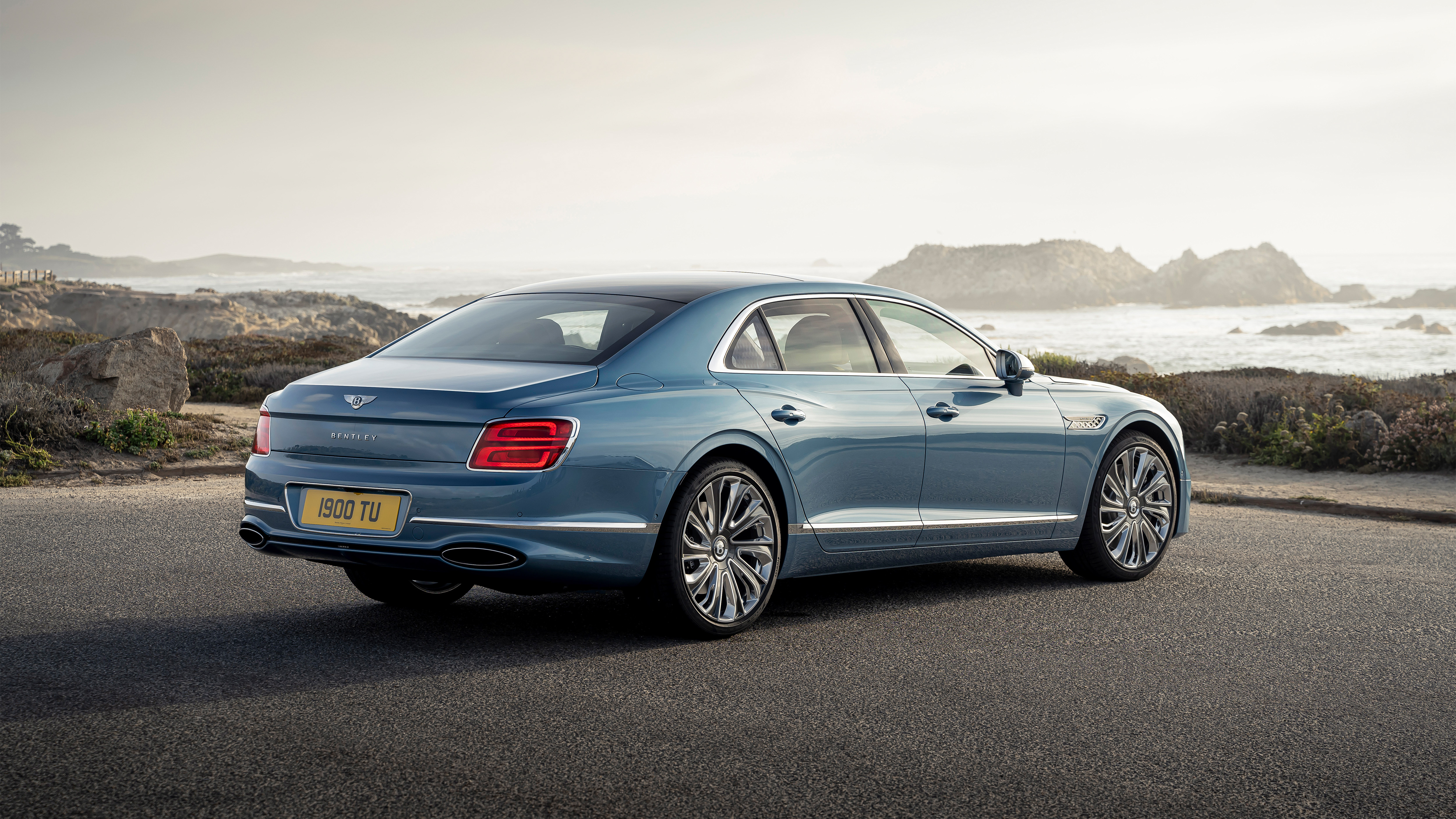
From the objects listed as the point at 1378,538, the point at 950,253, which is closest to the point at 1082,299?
the point at 950,253

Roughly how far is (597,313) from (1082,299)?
160 m

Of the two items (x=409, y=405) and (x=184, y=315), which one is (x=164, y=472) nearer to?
(x=409, y=405)

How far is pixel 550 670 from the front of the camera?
17.4 feet

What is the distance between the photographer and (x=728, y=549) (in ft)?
19.0

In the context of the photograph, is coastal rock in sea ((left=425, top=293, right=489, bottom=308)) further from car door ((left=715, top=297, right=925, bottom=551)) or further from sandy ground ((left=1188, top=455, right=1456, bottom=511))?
car door ((left=715, top=297, right=925, bottom=551))

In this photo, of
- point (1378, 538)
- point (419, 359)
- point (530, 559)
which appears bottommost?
point (1378, 538)

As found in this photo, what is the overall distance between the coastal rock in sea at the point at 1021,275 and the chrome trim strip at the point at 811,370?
15185cm

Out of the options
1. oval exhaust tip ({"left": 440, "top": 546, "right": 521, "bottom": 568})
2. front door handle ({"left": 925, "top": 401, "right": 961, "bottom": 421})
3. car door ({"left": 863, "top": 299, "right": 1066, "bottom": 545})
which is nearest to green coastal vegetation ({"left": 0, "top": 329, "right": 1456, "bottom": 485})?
car door ({"left": 863, "top": 299, "right": 1066, "bottom": 545})

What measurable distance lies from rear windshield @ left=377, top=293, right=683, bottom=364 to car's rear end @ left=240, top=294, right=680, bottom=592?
8cm

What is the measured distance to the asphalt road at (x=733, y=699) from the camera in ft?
12.6

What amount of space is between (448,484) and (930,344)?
274cm

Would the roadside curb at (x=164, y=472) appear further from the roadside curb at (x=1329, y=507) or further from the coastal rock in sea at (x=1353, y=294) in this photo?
the coastal rock in sea at (x=1353, y=294)

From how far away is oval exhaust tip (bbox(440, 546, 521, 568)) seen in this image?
5.12m

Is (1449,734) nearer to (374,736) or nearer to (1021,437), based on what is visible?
(1021,437)
